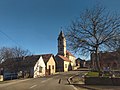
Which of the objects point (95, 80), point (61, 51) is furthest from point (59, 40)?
point (95, 80)

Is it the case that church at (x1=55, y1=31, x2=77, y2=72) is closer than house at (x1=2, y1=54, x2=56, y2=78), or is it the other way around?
house at (x1=2, y1=54, x2=56, y2=78)

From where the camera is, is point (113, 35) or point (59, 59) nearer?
point (113, 35)

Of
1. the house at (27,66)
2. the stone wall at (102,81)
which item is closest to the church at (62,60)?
the house at (27,66)

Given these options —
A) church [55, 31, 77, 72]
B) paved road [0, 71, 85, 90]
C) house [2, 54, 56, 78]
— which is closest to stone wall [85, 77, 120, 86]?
paved road [0, 71, 85, 90]

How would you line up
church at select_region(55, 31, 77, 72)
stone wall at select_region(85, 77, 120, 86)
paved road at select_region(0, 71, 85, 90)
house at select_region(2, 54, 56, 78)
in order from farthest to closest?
church at select_region(55, 31, 77, 72), house at select_region(2, 54, 56, 78), stone wall at select_region(85, 77, 120, 86), paved road at select_region(0, 71, 85, 90)

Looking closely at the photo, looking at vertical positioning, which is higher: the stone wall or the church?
the church

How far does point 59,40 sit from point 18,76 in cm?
4898

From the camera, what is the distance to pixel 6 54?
66.6 meters

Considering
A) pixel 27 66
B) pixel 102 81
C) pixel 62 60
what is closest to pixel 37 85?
pixel 102 81

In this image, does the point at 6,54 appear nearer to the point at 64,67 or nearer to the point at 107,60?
the point at 64,67

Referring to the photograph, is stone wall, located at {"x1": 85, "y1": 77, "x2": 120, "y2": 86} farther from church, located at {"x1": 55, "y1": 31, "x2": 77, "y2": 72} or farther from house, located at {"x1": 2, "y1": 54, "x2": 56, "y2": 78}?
church, located at {"x1": 55, "y1": 31, "x2": 77, "y2": 72}

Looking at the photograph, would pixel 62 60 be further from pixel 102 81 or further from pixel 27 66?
pixel 102 81

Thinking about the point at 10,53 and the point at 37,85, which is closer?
the point at 37,85

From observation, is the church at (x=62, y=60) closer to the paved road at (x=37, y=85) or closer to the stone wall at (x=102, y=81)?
the paved road at (x=37, y=85)
